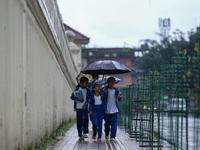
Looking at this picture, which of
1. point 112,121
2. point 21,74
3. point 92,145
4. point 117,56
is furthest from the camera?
point 117,56

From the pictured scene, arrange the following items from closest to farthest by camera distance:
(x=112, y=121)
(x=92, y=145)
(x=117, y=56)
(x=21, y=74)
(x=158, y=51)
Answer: (x=21, y=74) < (x=92, y=145) < (x=112, y=121) < (x=158, y=51) < (x=117, y=56)

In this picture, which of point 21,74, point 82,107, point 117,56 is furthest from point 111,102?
point 117,56

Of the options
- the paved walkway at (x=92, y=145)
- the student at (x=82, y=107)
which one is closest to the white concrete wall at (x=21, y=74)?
the paved walkway at (x=92, y=145)

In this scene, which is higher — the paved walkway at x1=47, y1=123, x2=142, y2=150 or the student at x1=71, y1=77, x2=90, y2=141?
the student at x1=71, y1=77, x2=90, y2=141

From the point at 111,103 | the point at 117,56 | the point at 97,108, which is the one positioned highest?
the point at 117,56

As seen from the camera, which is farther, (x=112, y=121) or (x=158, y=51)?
(x=158, y=51)

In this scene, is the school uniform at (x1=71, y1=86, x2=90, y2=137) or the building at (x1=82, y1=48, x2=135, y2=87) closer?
the school uniform at (x1=71, y1=86, x2=90, y2=137)

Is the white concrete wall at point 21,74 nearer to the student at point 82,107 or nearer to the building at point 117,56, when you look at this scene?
the student at point 82,107

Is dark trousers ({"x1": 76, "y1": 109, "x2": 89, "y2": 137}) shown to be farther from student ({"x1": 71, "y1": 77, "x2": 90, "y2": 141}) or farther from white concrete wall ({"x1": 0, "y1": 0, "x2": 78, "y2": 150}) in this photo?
white concrete wall ({"x1": 0, "y1": 0, "x2": 78, "y2": 150})

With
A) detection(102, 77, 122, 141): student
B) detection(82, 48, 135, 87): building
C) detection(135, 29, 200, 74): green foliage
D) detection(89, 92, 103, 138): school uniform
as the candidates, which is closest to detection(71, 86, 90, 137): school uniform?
detection(89, 92, 103, 138): school uniform

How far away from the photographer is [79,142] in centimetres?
934

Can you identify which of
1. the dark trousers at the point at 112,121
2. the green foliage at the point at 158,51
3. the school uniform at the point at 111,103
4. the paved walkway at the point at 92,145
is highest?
the green foliage at the point at 158,51

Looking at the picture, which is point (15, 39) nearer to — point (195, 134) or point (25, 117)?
point (25, 117)

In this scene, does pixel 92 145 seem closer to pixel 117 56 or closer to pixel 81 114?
pixel 81 114
